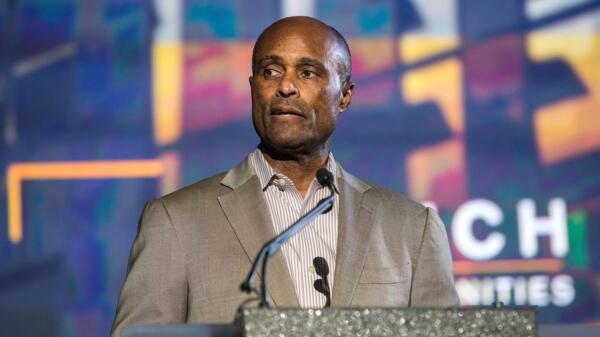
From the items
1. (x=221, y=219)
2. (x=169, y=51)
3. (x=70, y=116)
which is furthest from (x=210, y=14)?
(x=221, y=219)

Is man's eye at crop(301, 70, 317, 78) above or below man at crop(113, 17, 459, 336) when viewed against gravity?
above

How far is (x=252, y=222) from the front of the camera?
2398 mm

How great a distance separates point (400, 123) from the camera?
386cm

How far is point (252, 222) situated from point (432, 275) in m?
0.45

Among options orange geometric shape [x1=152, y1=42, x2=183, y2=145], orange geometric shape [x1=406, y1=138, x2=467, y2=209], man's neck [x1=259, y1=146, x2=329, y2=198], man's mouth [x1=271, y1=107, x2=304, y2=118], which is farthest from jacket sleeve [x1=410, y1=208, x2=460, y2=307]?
orange geometric shape [x1=152, y1=42, x2=183, y2=145]

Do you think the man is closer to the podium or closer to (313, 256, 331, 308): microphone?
(313, 256, 331, 308): microphone

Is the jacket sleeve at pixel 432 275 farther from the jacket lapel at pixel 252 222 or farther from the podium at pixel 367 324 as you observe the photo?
the podium at pixel 367 324

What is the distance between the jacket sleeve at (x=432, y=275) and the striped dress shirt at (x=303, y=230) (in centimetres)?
23

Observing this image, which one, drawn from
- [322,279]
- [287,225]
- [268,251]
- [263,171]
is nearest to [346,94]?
[263,171]

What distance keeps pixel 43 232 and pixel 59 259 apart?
11cm

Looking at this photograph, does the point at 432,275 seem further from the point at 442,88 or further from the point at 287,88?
the point at 442,88

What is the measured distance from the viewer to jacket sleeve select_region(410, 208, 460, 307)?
2.47 meters

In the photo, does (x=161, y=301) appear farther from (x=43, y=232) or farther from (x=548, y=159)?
(x=548, y=159)

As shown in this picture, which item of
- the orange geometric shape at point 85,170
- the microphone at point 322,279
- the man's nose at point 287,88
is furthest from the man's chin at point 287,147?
the orange geometric shape at point 85,170
